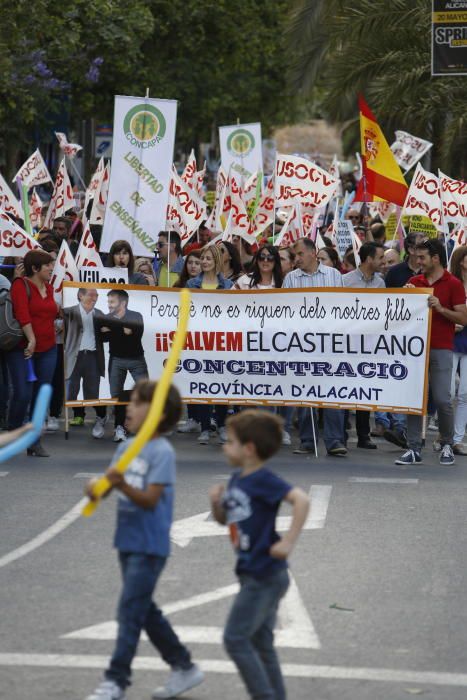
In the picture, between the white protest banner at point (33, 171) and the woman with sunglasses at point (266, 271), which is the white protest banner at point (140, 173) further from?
the white protest banner at point (33, 171)

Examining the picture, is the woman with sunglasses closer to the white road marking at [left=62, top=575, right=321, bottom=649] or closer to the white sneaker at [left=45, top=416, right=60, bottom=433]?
the white sneaker at [left=45, top=416, right=60, bottom=433]

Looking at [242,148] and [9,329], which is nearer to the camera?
[9,329]

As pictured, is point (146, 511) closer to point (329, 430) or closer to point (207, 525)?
point (207, 525)

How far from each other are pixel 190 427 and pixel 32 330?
2202 mm

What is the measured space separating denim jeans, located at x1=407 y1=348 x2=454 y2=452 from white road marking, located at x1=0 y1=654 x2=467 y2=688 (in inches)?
239

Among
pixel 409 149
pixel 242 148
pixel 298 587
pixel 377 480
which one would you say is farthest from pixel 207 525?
pixel 409 149

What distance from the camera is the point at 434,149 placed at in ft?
93.9

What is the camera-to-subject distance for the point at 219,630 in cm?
736

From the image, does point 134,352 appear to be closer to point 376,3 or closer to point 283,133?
point 376,3

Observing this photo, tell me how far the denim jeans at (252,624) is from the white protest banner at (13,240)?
29.4 ft

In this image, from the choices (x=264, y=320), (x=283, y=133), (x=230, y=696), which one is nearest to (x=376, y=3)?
(x=264, y=320)

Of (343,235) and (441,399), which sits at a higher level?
(343,235)

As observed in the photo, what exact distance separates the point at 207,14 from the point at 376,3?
1430 centimetres

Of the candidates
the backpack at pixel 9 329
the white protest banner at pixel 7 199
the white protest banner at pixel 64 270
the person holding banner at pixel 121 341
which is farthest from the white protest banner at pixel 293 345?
the white protest banner at pixel 7 199
